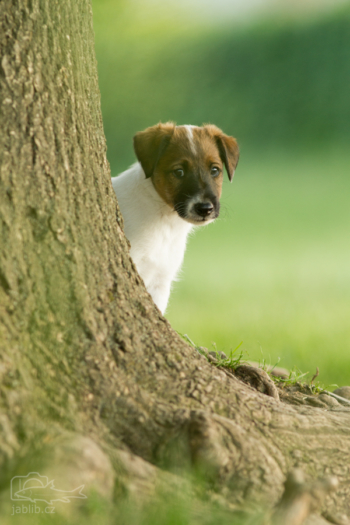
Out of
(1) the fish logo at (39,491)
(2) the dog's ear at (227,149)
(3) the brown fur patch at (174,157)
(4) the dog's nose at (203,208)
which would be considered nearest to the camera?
(1) the fish logo at (39,491)

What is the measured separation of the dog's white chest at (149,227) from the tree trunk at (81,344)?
1.56 meters

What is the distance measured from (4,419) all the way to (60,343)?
0.36 metres

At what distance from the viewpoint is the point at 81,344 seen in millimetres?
2053

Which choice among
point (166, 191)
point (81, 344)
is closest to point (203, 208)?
point (166, 191)

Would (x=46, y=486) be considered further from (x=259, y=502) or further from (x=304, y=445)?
(x=304, y=445)

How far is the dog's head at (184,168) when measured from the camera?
157 inches

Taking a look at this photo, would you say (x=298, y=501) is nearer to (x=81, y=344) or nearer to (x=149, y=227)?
(x=81, y=344)

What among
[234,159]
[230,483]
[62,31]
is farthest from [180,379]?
[234,159]

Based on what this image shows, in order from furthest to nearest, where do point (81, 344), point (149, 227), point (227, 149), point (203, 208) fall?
1. point (227, 149)
2. point (149, 227)
3. point (203, 208)
4. point (81, 344)

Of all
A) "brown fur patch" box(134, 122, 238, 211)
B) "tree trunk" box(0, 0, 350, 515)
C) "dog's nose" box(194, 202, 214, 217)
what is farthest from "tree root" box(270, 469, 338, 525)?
"brown fur patch" box(134, 122, 238, 211)

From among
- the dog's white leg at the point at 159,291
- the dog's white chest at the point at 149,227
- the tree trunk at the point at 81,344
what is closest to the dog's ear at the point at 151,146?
the dog's white chest at the point at 149,227

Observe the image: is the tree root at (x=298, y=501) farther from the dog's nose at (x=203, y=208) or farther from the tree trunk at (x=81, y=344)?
the dog's nose at (x=203, y=208)

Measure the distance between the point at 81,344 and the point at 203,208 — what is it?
7.04ft

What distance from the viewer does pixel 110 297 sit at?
2246mm
